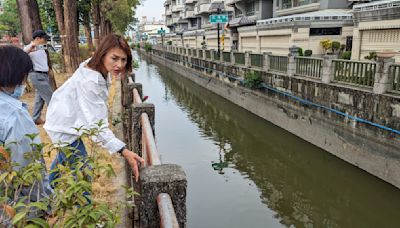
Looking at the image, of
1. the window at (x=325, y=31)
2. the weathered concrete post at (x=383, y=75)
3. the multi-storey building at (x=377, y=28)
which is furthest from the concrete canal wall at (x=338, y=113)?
the window at (x=325, y=31)

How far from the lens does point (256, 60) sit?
563 inches

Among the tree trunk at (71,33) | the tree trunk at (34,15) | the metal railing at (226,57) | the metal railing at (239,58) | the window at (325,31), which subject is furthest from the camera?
the metal railing at (226,57)

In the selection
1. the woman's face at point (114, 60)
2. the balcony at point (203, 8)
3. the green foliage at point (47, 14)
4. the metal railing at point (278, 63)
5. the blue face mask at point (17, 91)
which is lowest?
the metal railing at point (278, 63)

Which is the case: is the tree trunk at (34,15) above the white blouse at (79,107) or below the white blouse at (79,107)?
above

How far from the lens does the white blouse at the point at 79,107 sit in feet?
7.31

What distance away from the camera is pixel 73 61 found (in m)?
10.7

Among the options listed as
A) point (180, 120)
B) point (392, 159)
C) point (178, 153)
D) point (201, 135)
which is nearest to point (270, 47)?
point (180, 120)

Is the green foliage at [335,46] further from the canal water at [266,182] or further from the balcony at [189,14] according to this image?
the balcony at [189,14]

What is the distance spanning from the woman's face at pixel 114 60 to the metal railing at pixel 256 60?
38.9 feet

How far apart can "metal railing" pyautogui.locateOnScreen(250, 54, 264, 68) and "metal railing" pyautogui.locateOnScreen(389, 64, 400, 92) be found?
6.82 meters

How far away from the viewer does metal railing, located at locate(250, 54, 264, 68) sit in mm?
13733

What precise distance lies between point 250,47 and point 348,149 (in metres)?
18.0

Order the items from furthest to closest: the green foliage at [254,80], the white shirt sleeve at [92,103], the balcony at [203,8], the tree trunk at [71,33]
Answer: the balcony at [203,8], the green foliage at [254,80], the tree trunk at [71,33], the white shirt sleeve at [92,103]

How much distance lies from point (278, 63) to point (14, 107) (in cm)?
1148
